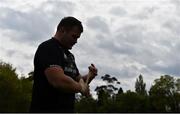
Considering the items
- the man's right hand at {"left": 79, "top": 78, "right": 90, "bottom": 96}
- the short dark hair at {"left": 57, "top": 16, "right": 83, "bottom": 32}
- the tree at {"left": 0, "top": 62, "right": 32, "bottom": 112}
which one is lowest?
the man's right hand at {"left": 79, "top": 78, "right": 90, "bottom": 96}

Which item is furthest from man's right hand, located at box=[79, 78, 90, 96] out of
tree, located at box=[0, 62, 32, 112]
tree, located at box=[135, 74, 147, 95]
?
tree, located at box=[135, 74, 147, 95]

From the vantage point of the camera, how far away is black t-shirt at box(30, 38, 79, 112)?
20.9 feet

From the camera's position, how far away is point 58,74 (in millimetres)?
6195

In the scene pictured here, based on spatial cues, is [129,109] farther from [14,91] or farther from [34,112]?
[34,112]

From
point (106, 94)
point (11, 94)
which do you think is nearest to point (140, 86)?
point (106, 94)

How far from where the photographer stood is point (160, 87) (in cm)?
12438

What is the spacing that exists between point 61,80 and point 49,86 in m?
0.29

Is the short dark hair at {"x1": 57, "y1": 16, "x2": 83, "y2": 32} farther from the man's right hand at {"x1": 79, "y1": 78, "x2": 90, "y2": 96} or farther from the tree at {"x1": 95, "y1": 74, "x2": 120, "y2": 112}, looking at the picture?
the tree at {"x1": 95, "y1": 74, "x2": 120, "y2": 112}

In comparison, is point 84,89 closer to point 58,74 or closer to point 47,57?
point 58,74

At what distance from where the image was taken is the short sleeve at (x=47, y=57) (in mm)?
6379

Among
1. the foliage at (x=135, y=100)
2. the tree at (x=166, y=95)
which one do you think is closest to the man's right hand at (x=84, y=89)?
the foliage at (x=135, y=100)

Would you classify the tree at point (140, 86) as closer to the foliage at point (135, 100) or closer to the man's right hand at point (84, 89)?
the foliage at point (135, 100)

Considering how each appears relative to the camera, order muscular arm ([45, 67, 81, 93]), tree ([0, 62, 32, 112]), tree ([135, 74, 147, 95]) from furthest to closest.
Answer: tree ([135, 74, 147, 95]) < tree ([0, 62, 32, 112]) < muscular arm ([45, 67, 81, 93])

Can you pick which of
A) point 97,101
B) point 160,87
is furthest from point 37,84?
point 97,101
